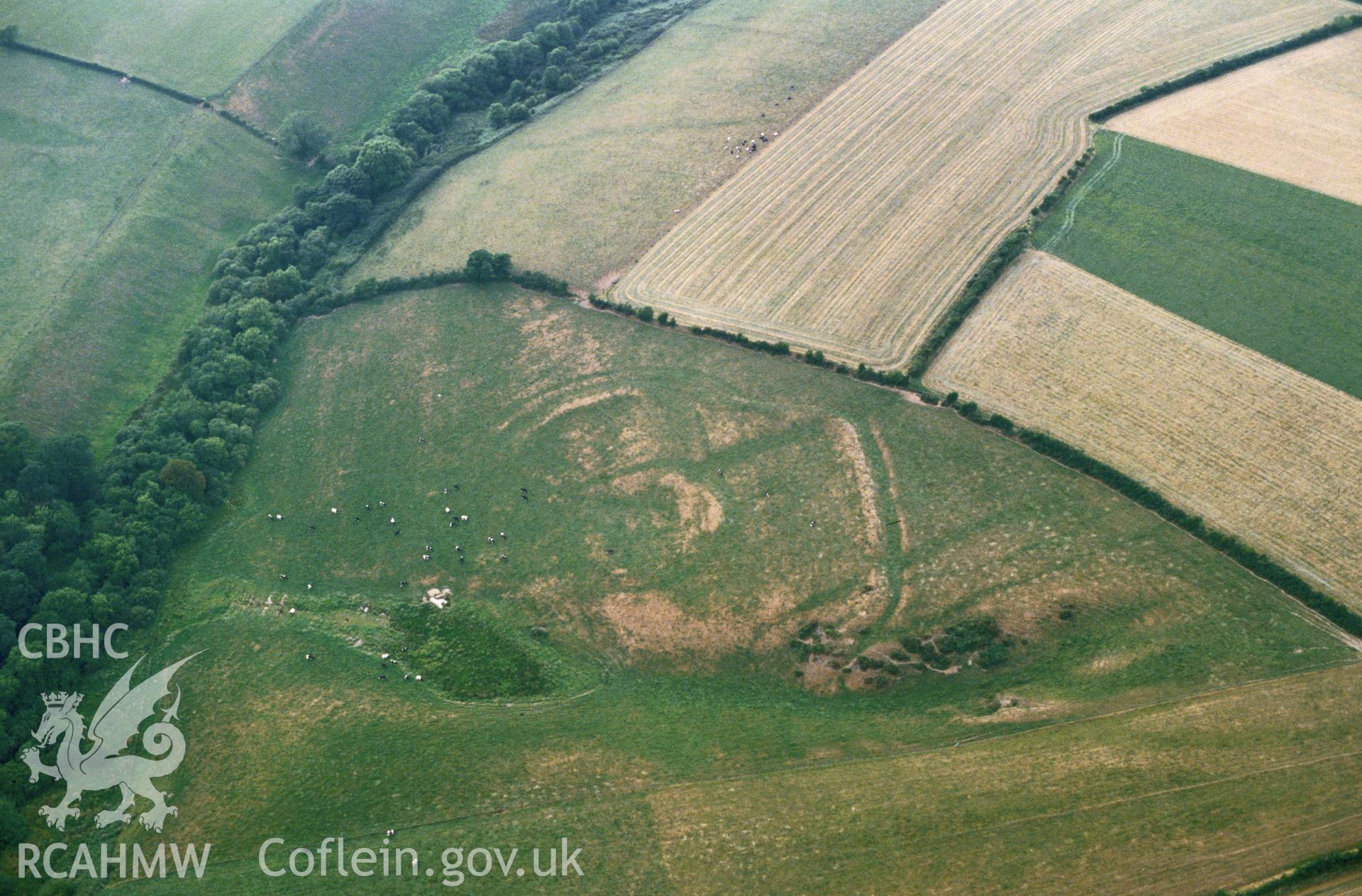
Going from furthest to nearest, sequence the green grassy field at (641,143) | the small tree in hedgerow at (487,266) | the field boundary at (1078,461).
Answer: the green grassy field at (641,143), the small tree in hedgerow at (487,266), the field boundary at (1078,461)

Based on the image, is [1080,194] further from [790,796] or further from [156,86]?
[156,86]

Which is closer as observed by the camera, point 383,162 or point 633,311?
point 633,311

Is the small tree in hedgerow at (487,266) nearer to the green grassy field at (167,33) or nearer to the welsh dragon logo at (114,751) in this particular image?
the welsh dragon logo at (114,751)

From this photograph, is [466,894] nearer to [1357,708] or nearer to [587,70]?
[1357,708]

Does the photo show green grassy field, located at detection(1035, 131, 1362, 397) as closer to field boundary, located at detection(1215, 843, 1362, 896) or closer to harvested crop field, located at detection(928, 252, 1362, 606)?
harvested crop field, located at detection(928, 252, 1362, 606)

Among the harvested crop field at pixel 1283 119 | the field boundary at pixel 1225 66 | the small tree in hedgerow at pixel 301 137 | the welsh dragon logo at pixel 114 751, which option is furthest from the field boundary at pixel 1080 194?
the small tree in hedgerow at pixel 301 137

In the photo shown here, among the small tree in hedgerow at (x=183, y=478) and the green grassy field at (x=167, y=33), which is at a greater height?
the green grassy field at (x=167, y=33)

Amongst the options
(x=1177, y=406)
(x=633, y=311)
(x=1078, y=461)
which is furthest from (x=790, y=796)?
(x=633, y=311)
